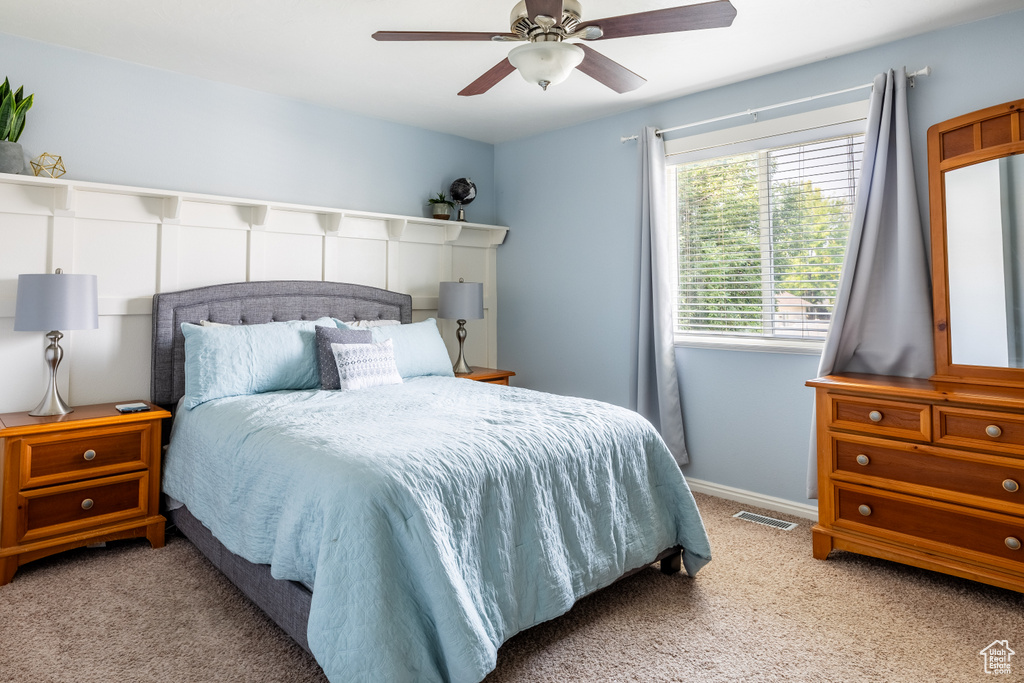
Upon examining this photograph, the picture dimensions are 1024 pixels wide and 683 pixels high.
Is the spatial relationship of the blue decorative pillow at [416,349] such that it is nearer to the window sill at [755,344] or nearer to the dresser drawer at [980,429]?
the window sill at [755,344]

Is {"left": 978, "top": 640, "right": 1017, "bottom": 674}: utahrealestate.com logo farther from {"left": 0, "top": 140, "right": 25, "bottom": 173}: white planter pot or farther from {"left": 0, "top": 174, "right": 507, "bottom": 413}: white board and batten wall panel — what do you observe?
{"left": 0, "top": 140, "right": 25, "bottom": 173}: white planter pot

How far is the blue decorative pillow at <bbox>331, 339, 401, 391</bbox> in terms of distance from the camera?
3102 mm

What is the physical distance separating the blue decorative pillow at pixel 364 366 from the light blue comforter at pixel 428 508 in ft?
0.71

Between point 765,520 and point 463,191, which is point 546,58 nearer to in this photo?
point 463,191

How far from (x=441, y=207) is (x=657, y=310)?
179 cm

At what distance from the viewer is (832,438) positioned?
269cm

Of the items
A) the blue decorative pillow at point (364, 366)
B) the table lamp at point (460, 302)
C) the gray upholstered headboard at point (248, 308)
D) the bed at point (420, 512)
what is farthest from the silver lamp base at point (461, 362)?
the bed at point (420, 512)

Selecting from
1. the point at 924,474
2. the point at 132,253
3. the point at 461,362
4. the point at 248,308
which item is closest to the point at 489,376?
the point at 461,362

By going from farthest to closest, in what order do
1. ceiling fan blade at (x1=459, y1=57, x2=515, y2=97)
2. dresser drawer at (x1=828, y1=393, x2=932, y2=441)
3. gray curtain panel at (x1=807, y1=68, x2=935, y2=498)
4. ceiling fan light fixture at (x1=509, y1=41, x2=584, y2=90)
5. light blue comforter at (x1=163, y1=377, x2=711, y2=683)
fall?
gray curtain panel at (x1=807, y1=68, x2=935, y2=498), dresser drawer at (x1=828, y1=393, x2=932, y2=441), ceiling fan blade at (x1=459, y1=57, x2=515, y2=97), ceiling fan light fixture at (x1=509, y1=41, x2=584, y2=90), light blue comforter at (x1=163, y1=377, x2=711, y2=683)

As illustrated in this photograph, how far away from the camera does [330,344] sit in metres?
3.17

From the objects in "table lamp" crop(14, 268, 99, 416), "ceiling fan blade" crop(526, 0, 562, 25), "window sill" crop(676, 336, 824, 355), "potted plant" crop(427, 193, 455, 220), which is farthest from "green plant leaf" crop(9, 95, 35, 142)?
"window sill" crop(676, 336, 824, 355)

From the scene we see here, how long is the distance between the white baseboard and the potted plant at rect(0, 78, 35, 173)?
3.98 meters

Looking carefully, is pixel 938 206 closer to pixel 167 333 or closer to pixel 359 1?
pixel 359 1

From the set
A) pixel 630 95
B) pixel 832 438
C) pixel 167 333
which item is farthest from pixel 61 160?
pixel 832 438
